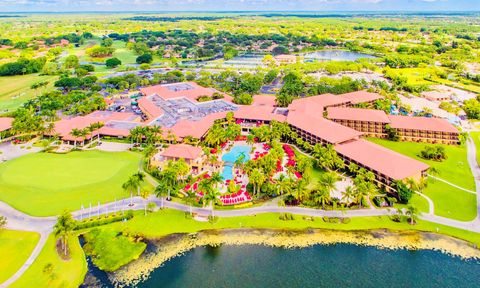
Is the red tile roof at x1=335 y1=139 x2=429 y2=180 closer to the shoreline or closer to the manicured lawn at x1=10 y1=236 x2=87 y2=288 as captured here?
the shoreline

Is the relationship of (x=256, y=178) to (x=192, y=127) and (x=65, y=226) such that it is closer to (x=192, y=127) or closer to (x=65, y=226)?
(x=65, y=226)

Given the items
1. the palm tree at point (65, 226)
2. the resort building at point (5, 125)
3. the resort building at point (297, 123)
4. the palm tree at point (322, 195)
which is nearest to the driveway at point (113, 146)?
the resort building at point (297, 123)

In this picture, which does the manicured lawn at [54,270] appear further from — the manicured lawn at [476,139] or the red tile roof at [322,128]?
the manicured lawn at [476,139]

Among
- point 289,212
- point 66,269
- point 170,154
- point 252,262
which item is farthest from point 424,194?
point 66,269

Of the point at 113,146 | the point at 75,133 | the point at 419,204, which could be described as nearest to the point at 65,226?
the point at 113,146

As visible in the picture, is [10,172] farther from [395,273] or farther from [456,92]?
[456,92]

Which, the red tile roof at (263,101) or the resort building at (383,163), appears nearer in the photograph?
the resort building at (383,163)
